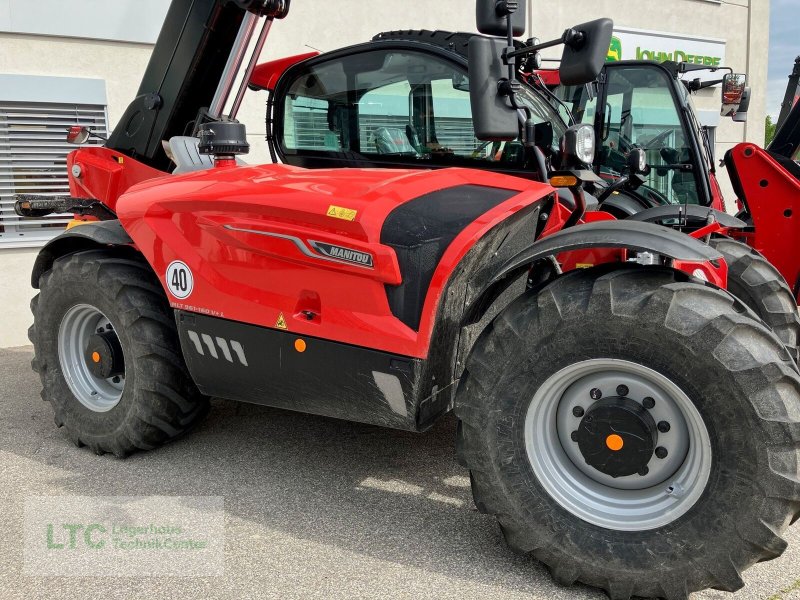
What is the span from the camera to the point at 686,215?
4445 millimetres

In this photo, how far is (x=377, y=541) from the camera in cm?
297

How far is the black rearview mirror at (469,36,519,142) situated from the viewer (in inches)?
108

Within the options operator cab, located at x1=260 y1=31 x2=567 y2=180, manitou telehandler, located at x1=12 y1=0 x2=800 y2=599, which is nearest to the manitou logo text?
manitou telehandler, located at x1=12 y1=0 x2=800 y2=599

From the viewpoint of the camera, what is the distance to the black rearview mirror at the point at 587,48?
8.60 feet

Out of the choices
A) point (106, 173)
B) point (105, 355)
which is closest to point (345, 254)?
point (105, 355)

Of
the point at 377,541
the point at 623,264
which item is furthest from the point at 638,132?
the point at 377,541

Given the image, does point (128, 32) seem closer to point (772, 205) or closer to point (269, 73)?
point (269, 73)

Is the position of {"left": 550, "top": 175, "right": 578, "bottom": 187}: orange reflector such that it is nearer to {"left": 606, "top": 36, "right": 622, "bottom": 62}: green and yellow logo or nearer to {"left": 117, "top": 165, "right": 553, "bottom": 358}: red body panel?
{"left": 117, "top": 165, "right": 553, "bottom": 358}: red body panel

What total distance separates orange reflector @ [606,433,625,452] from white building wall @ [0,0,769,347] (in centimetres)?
444

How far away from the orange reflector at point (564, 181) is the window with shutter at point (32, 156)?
5507 mm

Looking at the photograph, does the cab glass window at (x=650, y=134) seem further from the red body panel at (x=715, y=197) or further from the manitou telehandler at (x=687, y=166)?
the red body panel at (x=715, y=197)

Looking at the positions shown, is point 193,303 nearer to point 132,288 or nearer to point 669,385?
point 132,288

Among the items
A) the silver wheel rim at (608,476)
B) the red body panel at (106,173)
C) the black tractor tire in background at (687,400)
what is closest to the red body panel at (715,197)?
the black tractor tire in background at (687,400)

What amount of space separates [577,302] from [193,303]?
1.79 m
